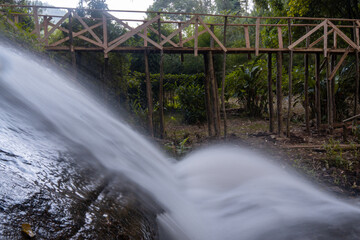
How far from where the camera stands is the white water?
350cm

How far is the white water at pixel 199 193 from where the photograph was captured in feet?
11.5

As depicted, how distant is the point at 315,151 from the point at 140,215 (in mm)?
7026

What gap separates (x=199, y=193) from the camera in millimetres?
4699

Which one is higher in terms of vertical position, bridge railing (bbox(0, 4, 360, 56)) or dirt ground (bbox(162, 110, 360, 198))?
bridge railing (bbox(0, 4, 360, 56))

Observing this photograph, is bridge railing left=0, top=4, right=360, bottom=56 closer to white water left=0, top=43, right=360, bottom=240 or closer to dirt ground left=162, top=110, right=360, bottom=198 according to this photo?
dirt ground left=162, top=110, right=360, bottom=198

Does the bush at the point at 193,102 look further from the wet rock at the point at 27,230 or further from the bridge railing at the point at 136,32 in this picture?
the wet rock at the point at 27,230

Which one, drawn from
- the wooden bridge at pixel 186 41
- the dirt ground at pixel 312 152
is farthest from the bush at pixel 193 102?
the wooden bridge at pixel 186 41

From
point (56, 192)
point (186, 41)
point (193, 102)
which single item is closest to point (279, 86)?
point (186, 41)

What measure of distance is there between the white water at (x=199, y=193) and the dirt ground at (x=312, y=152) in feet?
4.63

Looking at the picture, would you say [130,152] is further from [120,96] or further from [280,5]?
[280,5]

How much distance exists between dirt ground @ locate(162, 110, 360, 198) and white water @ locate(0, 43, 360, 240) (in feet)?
4.63

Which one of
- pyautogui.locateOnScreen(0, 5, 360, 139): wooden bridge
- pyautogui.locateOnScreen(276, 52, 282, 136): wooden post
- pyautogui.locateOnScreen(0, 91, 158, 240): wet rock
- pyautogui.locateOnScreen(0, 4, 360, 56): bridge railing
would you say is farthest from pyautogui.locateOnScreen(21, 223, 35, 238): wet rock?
pyautogui.locateOnScreen(276, 52, 282, 136): wooden post

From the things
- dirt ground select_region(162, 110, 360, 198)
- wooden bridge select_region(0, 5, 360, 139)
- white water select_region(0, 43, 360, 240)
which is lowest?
dirt ground select_region(162, 110, 360, 198)

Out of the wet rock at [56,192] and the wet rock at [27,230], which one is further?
the wet rock at [56,192]
